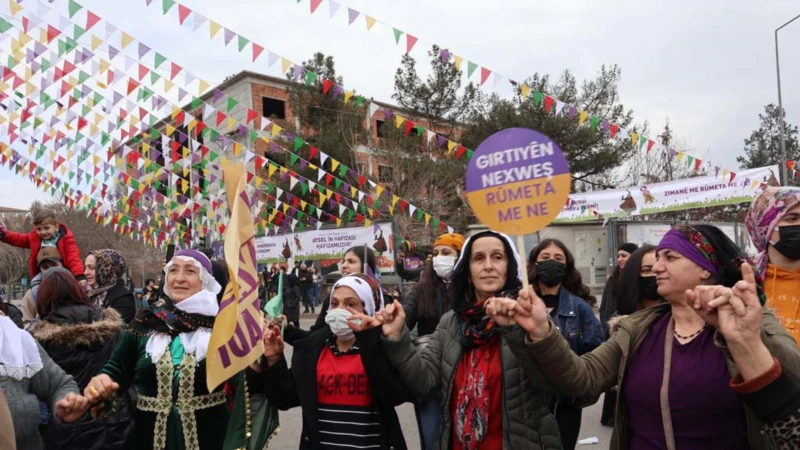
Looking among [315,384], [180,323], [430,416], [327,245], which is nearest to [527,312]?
[430,416]

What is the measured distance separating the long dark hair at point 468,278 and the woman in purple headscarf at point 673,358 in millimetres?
529

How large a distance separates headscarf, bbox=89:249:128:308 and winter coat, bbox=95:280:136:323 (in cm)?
3

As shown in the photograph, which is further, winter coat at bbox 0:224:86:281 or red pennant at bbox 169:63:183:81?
red pennant at bbox 169:63:183:81

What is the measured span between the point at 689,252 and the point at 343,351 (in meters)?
1.78

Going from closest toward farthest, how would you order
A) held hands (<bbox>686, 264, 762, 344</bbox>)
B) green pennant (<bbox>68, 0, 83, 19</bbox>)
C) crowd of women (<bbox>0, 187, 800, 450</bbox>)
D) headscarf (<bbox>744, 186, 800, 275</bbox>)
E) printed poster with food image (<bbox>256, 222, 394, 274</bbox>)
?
held hands (<bbox>686, 264, 762, 344</bbox>)
crowd of women (<bbox>0, 187, 800, 450</bbox>)
headscarf (<bbox>744, 186, 800, 275</bbox>)
green pennant (<bbox>68, 0, 83, 19</bbox>)
printed poster with food image (<bbox>256, 222, 394, 274</bbox>)

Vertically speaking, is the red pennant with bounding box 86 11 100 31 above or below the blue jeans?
above

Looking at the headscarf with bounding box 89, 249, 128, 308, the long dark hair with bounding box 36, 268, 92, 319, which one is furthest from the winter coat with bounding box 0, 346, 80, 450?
the headscarf with bounding box 89, 249, 128, 308

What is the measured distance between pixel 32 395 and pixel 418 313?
3.04 m

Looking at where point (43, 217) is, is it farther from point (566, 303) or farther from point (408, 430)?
point (566, 303)

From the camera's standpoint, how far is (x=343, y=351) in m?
3.09

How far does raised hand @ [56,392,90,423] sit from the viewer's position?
263 cm

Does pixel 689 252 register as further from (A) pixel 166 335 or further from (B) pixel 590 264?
(B) pixel 590 264

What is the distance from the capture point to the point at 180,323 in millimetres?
3096

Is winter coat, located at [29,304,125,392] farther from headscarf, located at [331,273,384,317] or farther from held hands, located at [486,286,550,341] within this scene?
held hands, located at [486,286,550,341]
